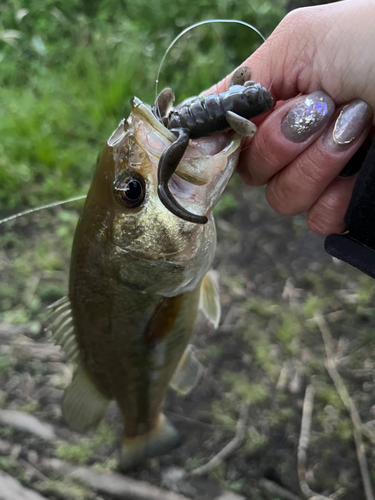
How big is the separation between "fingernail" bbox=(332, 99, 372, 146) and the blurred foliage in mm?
2701

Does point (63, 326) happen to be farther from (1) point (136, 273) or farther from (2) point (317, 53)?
(2) point (317, 53)

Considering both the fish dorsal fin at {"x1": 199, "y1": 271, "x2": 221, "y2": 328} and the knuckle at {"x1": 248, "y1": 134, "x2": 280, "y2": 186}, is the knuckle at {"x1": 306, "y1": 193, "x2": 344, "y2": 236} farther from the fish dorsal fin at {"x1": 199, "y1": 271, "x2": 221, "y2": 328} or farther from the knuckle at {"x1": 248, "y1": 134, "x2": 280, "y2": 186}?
the fish dorsal fin at {"x1": 199, "y1": 271, "x2": 221, "y2": 328}

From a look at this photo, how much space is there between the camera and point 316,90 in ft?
4.04

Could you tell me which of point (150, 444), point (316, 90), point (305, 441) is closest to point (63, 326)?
point (150, 444)

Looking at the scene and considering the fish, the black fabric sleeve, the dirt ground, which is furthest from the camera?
the dirt ground

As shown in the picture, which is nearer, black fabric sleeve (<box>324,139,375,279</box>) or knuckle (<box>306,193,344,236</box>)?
black fabric sleeve (<box>324,139,375,279</box>)

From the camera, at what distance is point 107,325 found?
1457 millimetres

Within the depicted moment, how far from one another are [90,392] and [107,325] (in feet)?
1.60

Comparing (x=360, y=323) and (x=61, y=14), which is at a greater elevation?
(x=61, y=14)

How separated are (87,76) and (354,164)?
11.1 ft

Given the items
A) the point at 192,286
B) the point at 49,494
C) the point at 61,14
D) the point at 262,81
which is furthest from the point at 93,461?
the point at 61,14

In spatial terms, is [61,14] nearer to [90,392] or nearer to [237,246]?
[237,246]

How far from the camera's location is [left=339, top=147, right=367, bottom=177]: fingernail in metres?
1.35

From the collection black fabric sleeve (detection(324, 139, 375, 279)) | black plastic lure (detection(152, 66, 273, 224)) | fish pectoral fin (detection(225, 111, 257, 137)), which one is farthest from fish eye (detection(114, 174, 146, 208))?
black fabric sleeve (detection(324, 139, 375, 279))
